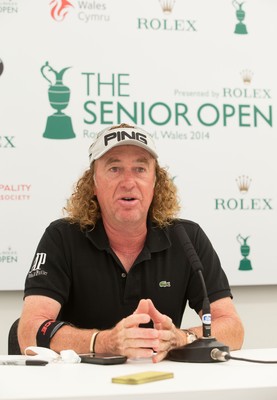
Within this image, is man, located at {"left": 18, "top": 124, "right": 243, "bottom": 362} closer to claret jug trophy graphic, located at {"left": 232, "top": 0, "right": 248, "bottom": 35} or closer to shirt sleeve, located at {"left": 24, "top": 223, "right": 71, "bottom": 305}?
shirt sleeve, located at {"left": 24, "top": 223, "right": 71, "bottom": 305}

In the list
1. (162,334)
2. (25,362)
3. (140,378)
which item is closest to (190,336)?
(162,334)

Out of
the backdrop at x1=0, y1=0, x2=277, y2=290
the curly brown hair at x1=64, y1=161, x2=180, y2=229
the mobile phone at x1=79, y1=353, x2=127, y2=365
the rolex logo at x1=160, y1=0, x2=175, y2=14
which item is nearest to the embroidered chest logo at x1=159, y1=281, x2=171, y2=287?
the curly brown hair at x1=64, y1=161, x2=180, y2=229

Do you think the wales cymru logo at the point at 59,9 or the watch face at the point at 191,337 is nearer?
the watch face at the point at 191,337

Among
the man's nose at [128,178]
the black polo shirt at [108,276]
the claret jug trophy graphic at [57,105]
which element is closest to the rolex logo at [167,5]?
the claret jug trophy graphic at [57,105]

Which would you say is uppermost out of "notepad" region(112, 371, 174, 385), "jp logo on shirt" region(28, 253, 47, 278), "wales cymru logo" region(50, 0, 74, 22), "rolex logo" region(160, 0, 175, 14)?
"rolex logo" region(160, 0, 175, 14)

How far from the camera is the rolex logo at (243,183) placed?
293cm

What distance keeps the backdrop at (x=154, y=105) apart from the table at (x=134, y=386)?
4.90 feet

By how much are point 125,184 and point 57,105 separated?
89 cm

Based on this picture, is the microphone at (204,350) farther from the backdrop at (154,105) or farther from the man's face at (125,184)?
the backdrop at (154,105)

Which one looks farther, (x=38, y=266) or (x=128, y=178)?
(x=128, y=178)

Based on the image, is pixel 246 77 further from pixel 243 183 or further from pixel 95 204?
pixel 95 204

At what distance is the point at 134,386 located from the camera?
1022 mm

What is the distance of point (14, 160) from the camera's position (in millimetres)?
2709

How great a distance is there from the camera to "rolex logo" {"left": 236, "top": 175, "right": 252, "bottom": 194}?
293 centimetres
